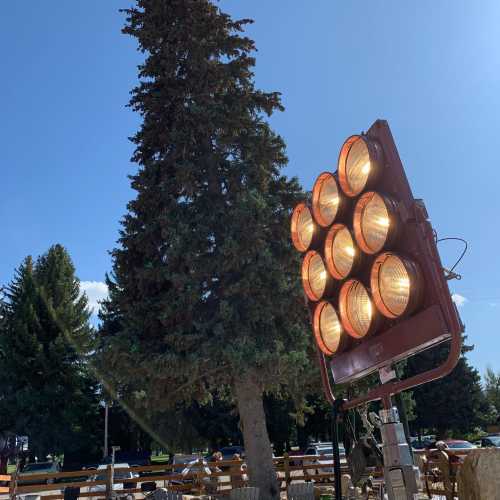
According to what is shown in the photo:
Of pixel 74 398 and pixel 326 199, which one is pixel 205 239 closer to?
pixel 326 199

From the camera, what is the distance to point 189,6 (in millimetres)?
14852

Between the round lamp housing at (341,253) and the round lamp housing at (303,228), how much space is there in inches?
10.8

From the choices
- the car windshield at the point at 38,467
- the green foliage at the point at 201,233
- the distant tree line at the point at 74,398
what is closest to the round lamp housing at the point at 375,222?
the green foliage at the point at 201,233

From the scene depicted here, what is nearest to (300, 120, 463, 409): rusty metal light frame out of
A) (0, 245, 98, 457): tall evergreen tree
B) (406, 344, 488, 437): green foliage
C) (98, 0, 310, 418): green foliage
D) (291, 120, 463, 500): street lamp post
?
(291, 120, 463, 500): street lamp post

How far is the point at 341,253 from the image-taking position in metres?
2.60

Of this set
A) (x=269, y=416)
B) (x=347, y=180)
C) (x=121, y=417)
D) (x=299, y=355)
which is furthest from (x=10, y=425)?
(x=347, y=180)

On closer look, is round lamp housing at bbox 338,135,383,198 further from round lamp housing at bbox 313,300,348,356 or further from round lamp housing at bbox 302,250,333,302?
round lamp housing at bbox 313,300,348,356

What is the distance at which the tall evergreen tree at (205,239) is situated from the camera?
11570 millimetres

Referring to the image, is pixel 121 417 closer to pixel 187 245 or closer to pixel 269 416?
pixel 269 416

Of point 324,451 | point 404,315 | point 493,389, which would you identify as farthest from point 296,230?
point 493,389

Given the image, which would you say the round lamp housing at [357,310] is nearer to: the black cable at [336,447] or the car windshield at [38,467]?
the black cable at [336,447]

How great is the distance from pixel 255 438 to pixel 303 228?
9718 millimetres

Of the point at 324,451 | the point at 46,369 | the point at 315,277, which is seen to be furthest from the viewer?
the point at 46,369

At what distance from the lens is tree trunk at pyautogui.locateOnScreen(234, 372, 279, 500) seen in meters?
11.4
